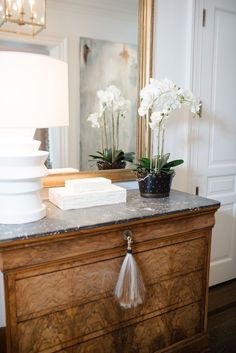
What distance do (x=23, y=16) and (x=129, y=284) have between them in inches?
53.1

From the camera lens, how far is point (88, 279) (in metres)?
1.35

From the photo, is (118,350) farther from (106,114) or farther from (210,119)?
(210,119)

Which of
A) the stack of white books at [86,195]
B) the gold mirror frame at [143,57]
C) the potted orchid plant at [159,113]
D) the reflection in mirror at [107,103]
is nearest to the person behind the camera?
the stack of white books at [86,195]

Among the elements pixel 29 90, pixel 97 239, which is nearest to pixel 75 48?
pixel 29 90

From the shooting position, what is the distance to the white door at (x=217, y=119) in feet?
7.27

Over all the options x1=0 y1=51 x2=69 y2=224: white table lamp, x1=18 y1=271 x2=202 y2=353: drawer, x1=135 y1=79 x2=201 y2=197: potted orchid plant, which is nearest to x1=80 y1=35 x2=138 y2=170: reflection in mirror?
x1=135 y1=79 x2=201 y2=197: potted orchid plant

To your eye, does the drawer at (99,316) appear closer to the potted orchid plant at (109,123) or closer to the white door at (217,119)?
the potted orchid plant at (109,123)

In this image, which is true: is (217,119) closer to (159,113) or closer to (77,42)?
(159,113)

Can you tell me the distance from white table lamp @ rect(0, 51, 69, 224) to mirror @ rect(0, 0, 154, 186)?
42cm

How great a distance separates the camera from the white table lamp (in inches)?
45.0

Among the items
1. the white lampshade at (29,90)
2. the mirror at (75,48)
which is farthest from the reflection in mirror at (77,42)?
the white lampshade at (29,90)

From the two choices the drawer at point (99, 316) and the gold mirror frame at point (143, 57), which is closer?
the drawer at point (99, 316)

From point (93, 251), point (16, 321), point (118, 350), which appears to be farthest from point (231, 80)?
point (16, 321)

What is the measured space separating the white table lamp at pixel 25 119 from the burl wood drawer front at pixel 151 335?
0.62m
